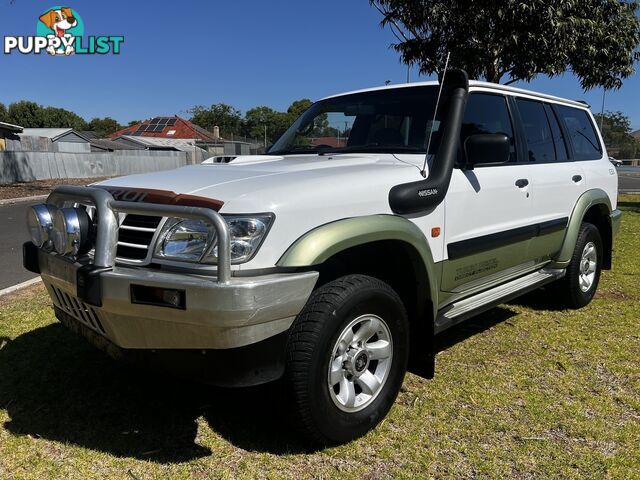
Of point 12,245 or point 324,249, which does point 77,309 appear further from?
point 12,245

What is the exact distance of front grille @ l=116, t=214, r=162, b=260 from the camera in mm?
2363

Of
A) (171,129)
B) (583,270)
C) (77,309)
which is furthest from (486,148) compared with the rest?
(171,129)

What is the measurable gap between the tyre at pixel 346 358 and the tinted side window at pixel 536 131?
6.64ft

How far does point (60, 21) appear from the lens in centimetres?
2234

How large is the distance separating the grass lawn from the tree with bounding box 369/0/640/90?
750 centimetres

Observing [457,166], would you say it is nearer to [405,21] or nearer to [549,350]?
[549,350]

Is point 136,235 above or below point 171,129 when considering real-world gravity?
below

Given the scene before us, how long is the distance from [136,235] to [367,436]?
61.3 inches

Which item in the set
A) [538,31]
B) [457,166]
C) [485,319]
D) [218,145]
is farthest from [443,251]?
[218,145]

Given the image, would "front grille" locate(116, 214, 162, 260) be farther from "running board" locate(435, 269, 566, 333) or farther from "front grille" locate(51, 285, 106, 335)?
"running board" locate(435, 269, 566, 333)

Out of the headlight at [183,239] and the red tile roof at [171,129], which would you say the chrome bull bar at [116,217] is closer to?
the headlight at [183,239]

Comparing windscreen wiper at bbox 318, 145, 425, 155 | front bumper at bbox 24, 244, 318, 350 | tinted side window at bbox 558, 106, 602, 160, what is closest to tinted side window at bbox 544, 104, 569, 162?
tinted side window at bbox 558, 106, 602, 160

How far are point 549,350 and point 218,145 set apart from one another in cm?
5887

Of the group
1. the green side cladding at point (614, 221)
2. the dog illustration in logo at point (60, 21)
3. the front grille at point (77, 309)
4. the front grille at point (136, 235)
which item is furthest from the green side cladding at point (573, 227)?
the dog illustration in logo at point (60, 21)
